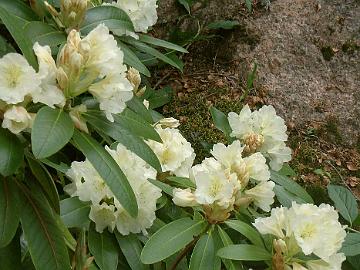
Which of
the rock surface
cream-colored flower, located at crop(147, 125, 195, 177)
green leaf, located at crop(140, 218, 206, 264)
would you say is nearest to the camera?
green leaf, located at crop(140, 218, 206, 264)

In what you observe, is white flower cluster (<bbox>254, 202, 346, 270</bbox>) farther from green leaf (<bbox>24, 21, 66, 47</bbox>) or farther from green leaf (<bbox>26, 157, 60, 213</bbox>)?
green leaf (<bbox>24, 21, 66, 47</bbox>)

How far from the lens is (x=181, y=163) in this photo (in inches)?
62.9

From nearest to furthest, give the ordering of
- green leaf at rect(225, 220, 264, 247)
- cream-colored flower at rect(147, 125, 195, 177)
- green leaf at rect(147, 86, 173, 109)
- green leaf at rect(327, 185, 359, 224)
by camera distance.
Result: green leaf at rect(225, 220, 264, 247) → cream-colored flower at rect(147, 125, 195, 177) → green leaf at rect(327, 185, 359, 224) → green leaf at rect(147, 86, 173, 109)

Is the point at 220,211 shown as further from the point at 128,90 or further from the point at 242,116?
the point at 242,116

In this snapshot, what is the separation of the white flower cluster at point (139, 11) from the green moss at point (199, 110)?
1.12m

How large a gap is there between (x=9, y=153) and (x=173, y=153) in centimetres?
59

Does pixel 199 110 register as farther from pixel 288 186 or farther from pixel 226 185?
pixel 226 185

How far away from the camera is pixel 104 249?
1.32 metres

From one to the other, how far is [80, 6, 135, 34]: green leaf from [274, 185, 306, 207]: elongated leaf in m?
0.66

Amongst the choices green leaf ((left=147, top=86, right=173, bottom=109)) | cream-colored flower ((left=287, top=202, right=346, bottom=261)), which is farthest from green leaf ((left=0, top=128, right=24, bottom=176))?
green leaf ((left=147, top=86, right=173, bottom=109))

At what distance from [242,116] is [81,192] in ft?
2.15

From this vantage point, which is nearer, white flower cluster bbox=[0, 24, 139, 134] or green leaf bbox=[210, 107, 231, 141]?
white flower cluster bbox=[0, 24, 139, 134]

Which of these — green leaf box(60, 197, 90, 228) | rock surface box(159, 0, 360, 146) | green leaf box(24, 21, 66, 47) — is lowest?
rock surface box(159, 0, 360, 146)

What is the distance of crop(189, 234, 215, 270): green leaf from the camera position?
1308 mm
